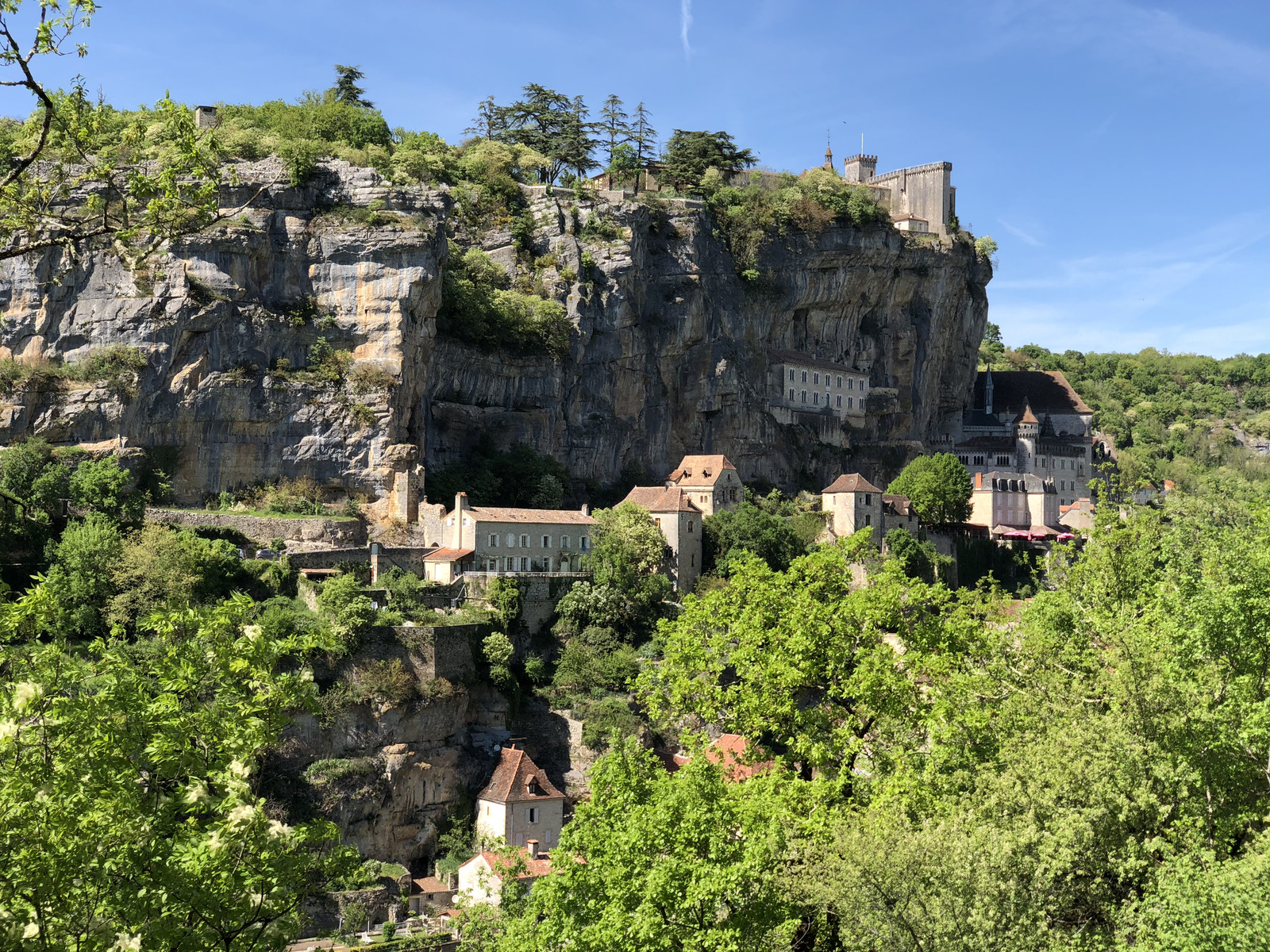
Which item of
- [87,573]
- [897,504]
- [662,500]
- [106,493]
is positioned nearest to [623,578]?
[662,500]

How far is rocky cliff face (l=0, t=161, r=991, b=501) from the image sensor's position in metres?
53.7

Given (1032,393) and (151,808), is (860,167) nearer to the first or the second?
(1032,393)

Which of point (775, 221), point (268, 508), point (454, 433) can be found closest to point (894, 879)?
point (268, 508)

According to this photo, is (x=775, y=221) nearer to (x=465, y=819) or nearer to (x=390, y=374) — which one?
(x=390, y=374)

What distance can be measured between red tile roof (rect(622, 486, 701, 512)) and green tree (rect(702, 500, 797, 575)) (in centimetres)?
143

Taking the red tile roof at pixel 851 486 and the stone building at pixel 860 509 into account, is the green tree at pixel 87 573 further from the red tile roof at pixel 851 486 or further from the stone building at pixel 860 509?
the red tile roof at pixel 851 486

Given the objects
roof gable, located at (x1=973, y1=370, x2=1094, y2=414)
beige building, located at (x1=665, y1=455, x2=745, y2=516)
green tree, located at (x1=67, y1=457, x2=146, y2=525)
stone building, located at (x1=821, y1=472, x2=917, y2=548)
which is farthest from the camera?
roof gable, located at (x1=973, y1=370, x2=1094, y2=414)

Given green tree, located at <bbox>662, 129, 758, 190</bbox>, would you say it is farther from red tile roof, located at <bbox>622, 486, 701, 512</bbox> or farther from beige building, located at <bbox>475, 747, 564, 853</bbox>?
beige building, located at <bbox>475, 747, 564, 853</bbox>

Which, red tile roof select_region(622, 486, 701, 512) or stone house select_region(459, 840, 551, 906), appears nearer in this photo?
stone house select_region(459, 840, 551, 906)

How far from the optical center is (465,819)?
46.1 metres

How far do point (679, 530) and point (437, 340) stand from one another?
14.9m

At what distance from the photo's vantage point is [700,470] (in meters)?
65.9

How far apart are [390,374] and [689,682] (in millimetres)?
33649

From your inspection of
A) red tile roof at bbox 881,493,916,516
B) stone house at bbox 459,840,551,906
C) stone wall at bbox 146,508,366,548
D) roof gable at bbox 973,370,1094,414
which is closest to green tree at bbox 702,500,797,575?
red tile roof at bbox 881,493,916,516
